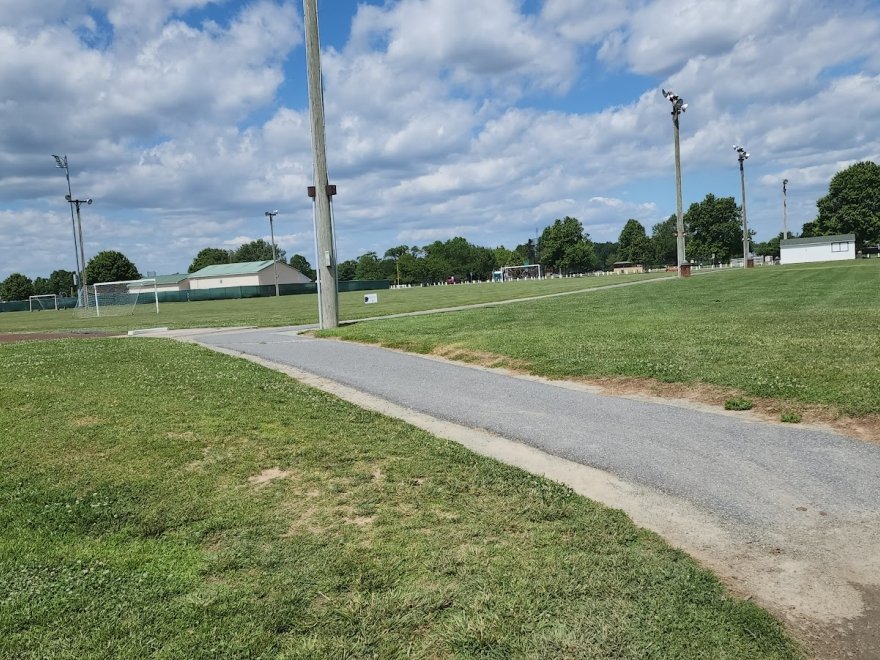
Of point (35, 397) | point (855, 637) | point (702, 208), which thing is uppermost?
point (702, 208)

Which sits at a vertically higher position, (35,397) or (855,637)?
(35,397)

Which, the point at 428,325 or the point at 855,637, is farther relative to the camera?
the point at 428,325

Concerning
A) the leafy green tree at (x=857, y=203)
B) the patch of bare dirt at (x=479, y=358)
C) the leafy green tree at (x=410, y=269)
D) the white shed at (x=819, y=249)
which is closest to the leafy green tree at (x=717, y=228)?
the leafy green tree at (x=857, y=203)

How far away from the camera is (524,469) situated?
5.36m

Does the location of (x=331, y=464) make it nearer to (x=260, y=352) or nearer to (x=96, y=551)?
(x=96, y=551)

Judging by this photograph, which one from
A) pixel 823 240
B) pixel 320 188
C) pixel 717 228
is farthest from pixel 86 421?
pixel 717 228

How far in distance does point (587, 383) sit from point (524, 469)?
3.99 metres

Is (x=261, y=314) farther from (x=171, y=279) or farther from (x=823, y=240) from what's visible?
(x=171, y=279)

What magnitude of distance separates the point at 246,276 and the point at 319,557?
10603cm

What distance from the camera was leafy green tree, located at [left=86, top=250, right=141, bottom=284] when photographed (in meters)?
120

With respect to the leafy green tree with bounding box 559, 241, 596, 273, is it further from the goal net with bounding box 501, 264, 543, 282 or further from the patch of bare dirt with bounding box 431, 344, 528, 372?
the patch of bare dirt with bounding box 431, 344, 528, 372

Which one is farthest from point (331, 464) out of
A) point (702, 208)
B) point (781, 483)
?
point (702, 208)

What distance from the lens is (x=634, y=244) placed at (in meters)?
143

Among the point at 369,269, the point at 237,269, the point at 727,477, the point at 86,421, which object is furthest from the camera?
the point at 369,269
